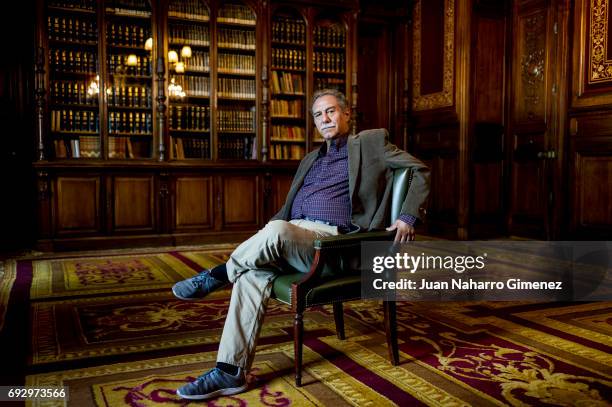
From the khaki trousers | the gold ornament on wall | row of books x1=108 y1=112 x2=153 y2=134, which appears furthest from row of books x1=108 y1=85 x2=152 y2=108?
the khaki trousers

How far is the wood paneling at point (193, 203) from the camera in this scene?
19.7 feet

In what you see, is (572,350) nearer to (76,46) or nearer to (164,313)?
(164,313)

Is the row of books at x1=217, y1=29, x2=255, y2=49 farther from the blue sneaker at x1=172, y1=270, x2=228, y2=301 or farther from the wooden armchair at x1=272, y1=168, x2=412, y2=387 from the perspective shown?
the wooden armchair at x1=272, y1=168, x2=412, y2=387

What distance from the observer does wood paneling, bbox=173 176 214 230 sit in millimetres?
5992

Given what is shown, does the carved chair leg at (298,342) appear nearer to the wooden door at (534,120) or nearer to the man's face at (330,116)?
the man's face at (330,116)

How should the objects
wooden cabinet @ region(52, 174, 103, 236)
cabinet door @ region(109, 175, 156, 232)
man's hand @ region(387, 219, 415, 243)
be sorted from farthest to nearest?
cabinet door @ region(109, 175, 156, 232) → wooden cabinet @ region(52, 174, 103, 236) → man's hand @ region(387, 219, 415, 243)

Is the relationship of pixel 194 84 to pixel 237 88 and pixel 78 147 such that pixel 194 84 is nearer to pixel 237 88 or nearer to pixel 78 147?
pixel 237 88

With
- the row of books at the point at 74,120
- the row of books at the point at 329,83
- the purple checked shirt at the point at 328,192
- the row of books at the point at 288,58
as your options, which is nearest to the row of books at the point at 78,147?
the row of books at the point at 74,120

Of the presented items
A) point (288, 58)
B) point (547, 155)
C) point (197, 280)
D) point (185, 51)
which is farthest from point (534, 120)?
point (197, 280)

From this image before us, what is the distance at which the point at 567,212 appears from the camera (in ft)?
17.5

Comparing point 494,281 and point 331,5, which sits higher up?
point 331,5

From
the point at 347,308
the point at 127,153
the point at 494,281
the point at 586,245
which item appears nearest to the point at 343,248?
the point at 347,308

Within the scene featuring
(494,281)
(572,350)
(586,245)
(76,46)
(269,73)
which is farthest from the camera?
(269,73)

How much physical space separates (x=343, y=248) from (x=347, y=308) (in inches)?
49.6
